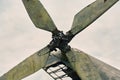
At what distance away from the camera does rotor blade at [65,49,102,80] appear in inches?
1496

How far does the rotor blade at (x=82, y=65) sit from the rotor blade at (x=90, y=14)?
1.88m

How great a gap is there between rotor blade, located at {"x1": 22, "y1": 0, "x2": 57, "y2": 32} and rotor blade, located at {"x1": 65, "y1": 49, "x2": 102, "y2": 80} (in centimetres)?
298

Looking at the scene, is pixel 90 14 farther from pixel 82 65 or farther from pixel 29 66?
pixel 29 66

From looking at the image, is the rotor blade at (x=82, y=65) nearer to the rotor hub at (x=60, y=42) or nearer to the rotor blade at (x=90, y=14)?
the rotor hub at (x=60, y=42)

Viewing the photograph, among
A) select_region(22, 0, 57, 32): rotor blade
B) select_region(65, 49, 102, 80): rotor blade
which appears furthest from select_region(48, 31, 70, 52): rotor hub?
select_region(22, 0, 57, 32): rotor blade

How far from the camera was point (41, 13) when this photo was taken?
40.7m

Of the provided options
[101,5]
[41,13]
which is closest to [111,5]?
[101,5]

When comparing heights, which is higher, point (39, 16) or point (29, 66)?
point (39, 16)

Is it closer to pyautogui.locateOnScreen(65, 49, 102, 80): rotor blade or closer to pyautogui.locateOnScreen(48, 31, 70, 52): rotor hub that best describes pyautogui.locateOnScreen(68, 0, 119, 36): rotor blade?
pyautogui.locateOnScreen(48, 31, 70, 52): rotor hub

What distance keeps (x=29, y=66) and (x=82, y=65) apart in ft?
15.2

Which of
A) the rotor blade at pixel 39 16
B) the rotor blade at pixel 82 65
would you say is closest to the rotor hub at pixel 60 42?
the rotor blade at pixel 82 65

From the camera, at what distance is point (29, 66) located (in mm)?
40062

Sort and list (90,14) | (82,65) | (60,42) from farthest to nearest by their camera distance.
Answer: (90,14)
(60,42)
(82,65)

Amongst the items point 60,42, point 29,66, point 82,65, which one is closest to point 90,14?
point 60,42
